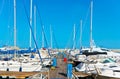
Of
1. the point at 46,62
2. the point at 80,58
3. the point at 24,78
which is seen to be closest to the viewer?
the point at 24,78

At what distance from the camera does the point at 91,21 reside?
49500 millimetres

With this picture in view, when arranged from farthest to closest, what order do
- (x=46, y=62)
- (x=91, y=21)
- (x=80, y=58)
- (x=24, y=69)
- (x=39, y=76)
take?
(x=91, y=21)
(x=80, y=58)
(x=46, y=62)
(x=24, y=69)
(x=39, y=76)

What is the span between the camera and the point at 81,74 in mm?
25844

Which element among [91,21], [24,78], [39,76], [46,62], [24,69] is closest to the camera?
[39,76]

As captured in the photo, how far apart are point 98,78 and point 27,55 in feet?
64.6

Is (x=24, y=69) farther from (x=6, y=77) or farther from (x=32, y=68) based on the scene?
(x=6, y=77)

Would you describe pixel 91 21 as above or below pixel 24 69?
above

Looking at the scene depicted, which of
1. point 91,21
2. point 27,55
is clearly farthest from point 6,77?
point 91,21

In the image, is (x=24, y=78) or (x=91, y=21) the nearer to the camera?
(x=24, y=78)

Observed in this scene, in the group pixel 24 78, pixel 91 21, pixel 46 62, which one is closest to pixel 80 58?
pixel 46 62

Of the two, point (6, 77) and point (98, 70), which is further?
point (6, 77)

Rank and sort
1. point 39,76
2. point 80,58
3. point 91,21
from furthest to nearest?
point 91,21 < point 80,58 < point 39,76

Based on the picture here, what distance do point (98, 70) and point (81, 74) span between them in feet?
9.47

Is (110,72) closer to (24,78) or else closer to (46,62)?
(24,78)
